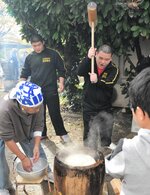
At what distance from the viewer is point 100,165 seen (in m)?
3.76

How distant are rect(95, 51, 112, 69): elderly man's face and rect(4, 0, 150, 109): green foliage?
1.97 ft

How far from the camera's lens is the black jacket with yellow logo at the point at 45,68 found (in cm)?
609

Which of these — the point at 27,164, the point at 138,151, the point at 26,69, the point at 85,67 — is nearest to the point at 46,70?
the point at 26,69

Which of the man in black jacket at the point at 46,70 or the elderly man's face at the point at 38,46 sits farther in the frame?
the man in black jacket at the point at 46,70

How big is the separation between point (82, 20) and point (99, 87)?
137cm

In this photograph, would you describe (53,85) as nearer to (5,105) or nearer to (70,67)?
(70,67)

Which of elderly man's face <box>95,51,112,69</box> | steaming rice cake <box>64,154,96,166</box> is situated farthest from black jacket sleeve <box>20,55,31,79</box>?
steaming rice cake <box>64,154,96,166</box>

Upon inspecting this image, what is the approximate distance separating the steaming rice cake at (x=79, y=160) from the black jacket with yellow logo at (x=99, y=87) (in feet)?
4.92

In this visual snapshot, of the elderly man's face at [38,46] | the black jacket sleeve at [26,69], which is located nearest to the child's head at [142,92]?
the elderly man's face at [38,46]

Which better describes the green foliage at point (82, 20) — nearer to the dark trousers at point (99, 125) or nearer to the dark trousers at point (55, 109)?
the dark trousers at point (55, 109)

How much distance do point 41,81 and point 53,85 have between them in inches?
11.5

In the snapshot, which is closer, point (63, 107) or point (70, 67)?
point (70, 67)

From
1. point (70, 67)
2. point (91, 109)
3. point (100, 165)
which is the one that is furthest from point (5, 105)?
point (70, 67)

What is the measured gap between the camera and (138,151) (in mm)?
1798
